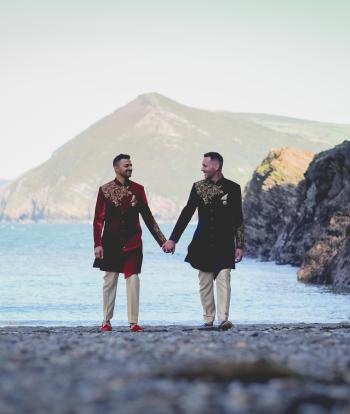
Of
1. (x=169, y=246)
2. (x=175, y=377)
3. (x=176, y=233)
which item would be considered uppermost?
(x=176, y=233)

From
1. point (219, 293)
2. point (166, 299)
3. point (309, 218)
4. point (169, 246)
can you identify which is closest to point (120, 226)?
point (169, 246)

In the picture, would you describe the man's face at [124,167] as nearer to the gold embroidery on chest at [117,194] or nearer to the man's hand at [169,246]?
the gold embroidery on chest at [117,194]

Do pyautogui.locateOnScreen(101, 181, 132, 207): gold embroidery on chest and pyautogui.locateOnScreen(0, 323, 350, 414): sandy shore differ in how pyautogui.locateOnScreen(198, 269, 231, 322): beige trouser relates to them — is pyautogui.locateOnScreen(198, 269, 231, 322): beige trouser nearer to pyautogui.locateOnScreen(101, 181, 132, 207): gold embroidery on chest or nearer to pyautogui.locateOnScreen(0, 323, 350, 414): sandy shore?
pyautogui.locateOnScreen(101, 181, 132, 207): gold embroidery on chest

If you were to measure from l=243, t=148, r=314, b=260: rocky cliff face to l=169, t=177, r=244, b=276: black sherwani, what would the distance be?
195 ft

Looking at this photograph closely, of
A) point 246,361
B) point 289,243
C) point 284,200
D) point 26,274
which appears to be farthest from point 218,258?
point 284,200

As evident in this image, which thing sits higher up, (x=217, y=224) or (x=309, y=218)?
(x=309, y=218)

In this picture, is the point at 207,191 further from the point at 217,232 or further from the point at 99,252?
the point at 99,252

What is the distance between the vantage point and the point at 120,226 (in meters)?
15.6

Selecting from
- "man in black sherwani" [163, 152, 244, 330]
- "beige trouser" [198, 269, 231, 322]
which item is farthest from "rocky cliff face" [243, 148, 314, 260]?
"man in black sherwani" [163, 152, 244, 330]

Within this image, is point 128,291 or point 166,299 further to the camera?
point 166,299

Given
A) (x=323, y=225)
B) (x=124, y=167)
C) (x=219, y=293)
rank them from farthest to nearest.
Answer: (x=323, y=225), (x=219, y=293), (x=124, y=167)

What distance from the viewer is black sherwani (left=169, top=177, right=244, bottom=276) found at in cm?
1580

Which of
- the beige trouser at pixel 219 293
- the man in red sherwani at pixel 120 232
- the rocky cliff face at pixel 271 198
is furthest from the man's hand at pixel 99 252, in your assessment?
the rocky cliff face at pixel 271 198

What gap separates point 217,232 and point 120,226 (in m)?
1.51
